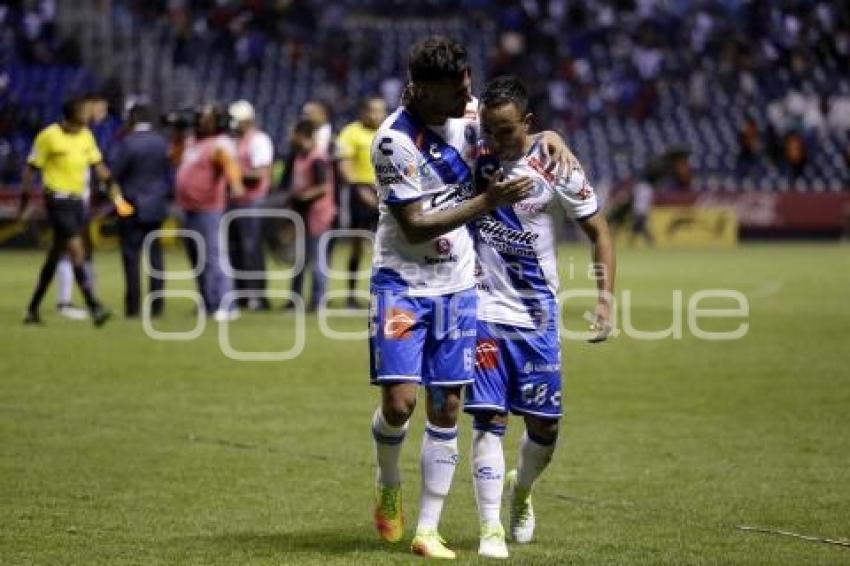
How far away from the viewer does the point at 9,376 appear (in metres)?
14.7

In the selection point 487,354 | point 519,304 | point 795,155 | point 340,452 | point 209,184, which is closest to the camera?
point 487,354

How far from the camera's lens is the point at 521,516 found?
8.17m

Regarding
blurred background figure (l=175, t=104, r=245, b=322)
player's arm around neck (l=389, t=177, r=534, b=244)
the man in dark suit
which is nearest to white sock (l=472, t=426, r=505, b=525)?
player's arm around neck (l=389, t=177, r=534, b=244)

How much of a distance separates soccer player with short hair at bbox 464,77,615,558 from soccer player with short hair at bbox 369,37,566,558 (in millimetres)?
118

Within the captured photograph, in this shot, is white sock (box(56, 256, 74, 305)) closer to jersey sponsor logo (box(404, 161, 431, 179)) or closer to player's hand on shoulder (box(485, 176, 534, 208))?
jersey sponsor logo (box(404, 161, 431, 179))

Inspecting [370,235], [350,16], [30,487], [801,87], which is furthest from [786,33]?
[30,487]

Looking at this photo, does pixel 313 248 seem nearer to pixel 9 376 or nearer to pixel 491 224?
pixel 9 376

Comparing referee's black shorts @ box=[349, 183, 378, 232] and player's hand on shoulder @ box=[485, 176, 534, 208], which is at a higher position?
referee's black shorts @ box=[349, 183, 378, 232]

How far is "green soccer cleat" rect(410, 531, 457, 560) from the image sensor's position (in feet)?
24.9

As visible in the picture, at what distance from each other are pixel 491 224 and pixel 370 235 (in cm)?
1295

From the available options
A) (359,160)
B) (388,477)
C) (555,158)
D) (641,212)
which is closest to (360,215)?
(359,160)

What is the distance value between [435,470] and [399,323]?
66 centimetres

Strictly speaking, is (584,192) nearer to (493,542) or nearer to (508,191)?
(508,191)

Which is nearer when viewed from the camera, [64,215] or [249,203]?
[64,215]
